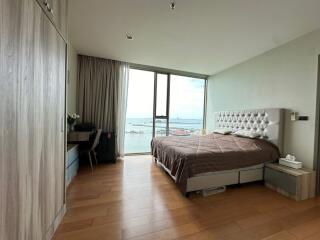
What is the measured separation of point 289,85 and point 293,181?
1711 millimetres

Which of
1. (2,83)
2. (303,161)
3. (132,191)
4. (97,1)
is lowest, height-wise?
(132,191)

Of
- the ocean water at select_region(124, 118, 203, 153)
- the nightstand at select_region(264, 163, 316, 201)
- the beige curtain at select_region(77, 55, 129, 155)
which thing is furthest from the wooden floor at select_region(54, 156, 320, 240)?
the ocean water at select_region(124, 118, 203, 153)

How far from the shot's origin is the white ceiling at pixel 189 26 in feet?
6.80

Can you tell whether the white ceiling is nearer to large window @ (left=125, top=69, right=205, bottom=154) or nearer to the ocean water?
large window @ (left=125, top=69, right=205, bottom=154)

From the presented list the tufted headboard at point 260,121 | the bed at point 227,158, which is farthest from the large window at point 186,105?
the bed at point 227,158

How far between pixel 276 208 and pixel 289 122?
1.62 meters

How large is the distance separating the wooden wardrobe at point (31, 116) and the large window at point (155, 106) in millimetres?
3062

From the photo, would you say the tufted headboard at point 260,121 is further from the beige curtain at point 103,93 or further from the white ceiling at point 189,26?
the beige curtain at point 103,93

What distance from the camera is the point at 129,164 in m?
3.85

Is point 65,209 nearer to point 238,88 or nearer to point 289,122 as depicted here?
point 289,122

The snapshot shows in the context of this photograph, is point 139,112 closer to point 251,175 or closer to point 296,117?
point 251,175

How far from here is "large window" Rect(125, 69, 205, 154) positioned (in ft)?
15.6

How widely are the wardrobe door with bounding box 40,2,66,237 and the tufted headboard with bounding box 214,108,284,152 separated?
351cm

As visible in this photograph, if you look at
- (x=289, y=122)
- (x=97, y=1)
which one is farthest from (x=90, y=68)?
(x=289, y=122)
